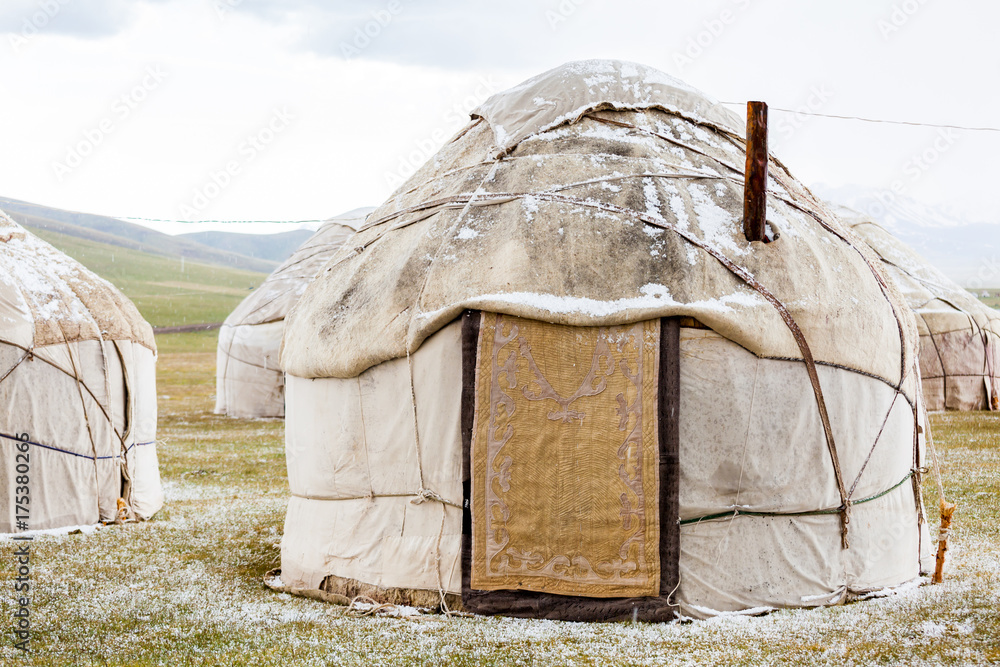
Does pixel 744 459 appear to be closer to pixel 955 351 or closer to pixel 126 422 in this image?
Answer: pixel 126 422

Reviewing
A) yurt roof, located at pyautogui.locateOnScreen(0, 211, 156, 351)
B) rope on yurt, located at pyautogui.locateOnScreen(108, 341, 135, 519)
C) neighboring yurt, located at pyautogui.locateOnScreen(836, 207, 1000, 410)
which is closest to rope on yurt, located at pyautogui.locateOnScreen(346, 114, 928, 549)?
yurt roof, located at pyautogui.locateOnScreen(0, 211, 156, 351)

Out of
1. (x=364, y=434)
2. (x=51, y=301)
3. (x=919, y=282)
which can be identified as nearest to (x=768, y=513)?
(x=364, y=434)

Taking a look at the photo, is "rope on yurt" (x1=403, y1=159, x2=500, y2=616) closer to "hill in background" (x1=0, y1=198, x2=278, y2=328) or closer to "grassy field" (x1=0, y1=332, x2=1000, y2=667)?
"grassy field" (x1=0, y1=332, x2=1000, y2=667)

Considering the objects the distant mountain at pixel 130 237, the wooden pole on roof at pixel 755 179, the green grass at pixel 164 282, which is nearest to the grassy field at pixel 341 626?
the wooden pole on roof at pixel 755 179

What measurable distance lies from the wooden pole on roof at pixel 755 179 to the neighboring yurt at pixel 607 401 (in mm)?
83

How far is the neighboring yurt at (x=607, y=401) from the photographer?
14.4 ft

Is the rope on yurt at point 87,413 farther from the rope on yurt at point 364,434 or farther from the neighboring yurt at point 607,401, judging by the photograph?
the rope on yurt at point 364,434

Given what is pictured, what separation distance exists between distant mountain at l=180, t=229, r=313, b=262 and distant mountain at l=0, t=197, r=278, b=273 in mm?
27690

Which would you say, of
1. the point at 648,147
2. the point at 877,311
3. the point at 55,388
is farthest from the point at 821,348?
the point at 55,388

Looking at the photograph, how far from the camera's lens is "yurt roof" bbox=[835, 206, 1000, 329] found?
1462cm

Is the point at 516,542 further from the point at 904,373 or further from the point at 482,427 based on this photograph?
the point at 904,373

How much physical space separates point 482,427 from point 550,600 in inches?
33.3

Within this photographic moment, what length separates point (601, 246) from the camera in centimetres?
462

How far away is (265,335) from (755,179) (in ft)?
39.8
